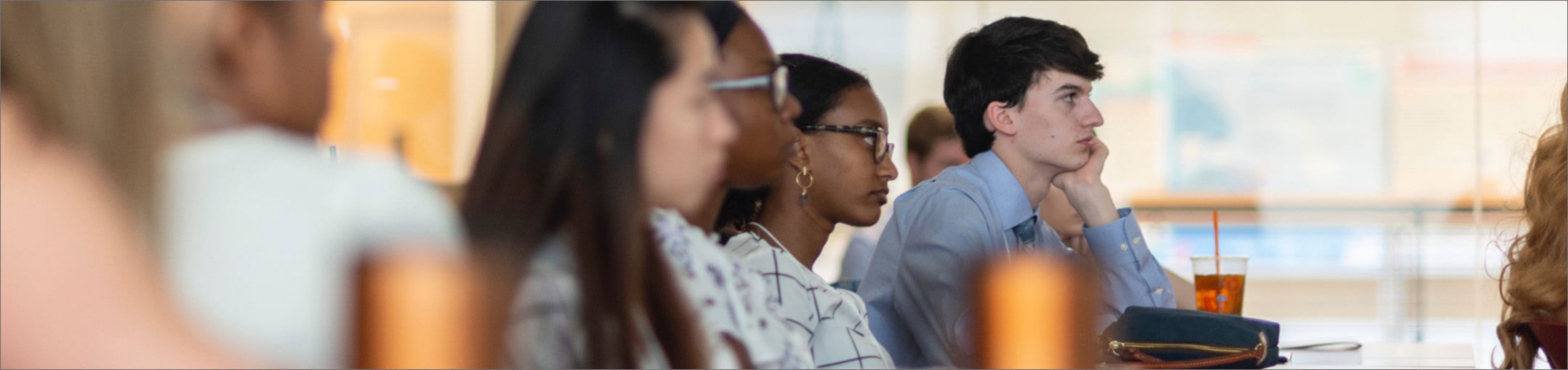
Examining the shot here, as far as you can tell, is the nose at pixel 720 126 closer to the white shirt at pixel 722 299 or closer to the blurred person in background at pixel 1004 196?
the white shirt at pixel 722 299

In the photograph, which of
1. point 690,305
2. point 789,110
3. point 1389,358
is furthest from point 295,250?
point 1389,358

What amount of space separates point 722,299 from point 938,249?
1139 mm

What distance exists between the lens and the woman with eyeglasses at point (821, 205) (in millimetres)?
1570

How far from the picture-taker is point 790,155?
1.88m

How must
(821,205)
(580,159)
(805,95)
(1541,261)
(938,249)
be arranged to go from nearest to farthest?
(580,159) < (1541,261) < (821,205) < (805,95) < (938,249)

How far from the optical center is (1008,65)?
7.88 feet

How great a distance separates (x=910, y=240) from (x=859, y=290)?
15 cm

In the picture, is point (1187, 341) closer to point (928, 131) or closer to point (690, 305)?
point (690, 305)

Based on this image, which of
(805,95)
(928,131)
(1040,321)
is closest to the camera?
(1040,321)

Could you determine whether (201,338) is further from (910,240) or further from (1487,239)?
(1487,239)

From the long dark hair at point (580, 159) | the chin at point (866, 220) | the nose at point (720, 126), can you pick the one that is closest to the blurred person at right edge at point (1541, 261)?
the chin at point (866, 220)

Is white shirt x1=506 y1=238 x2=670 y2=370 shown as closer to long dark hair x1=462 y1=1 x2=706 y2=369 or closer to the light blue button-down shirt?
long dark hair x1=462 y1=1 x2=706 y2=369

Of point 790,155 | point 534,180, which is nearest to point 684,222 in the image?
point 534,180

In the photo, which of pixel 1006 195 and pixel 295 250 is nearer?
pixel 295 250
